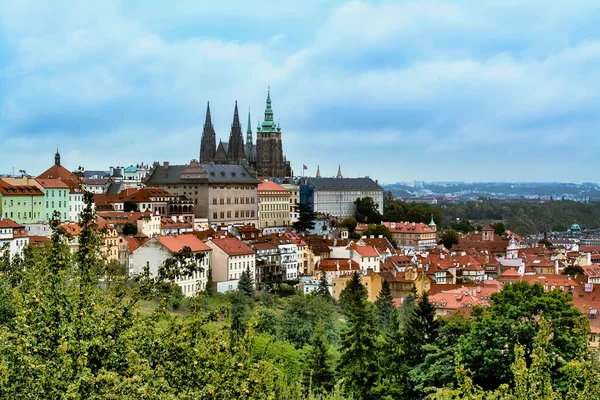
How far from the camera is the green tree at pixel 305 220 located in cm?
10325

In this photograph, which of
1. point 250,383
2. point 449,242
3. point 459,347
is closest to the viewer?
point 250,383

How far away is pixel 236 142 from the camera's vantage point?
146250 mm

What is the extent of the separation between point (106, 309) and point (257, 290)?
2170 inches

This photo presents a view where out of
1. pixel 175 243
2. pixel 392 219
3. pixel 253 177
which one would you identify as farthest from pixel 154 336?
pixel 392 219

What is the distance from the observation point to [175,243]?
63688 millimetres

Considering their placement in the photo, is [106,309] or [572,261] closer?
[106,309]

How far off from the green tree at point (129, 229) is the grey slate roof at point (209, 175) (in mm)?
22899

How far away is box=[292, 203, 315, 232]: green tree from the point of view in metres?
103

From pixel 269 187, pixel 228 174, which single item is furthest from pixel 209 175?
pixel 269 187

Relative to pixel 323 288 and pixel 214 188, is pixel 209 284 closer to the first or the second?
pixel 323 288

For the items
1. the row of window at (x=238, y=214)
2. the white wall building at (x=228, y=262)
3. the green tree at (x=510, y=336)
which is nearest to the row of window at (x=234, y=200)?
the row of window at (x=238, y=214)

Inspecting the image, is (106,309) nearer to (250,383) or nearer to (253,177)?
(250,383)

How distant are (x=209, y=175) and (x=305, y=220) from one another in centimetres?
1216

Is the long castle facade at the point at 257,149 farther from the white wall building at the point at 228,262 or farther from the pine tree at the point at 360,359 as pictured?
the pine tree at the point at 360,359
